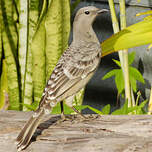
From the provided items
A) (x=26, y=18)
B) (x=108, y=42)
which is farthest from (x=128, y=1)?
(x=108, y=42)

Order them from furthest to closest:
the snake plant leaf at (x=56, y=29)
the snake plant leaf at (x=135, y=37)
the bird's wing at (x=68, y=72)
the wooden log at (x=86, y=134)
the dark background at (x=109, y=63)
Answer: the dark background at (x=109, y=63), the snake plant leaf at (x=56, y=29), the snake plant leaf at (x=135, y=37), the bird's wing at (x=68, y=72), the wooden log at (x=86, y=134)

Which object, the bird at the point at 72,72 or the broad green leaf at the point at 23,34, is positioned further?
the broad green leaf at the point at 23,34

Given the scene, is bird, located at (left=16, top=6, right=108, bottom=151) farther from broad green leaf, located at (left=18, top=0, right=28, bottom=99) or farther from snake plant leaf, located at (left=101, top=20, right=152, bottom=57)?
broad green leaf, located at (left=18, top=0, right=28, bottom=99)

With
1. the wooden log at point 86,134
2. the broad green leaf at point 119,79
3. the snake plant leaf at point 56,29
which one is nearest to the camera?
the wooden log at point 86,134

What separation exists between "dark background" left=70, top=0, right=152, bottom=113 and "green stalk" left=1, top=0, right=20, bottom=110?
536 millimetres

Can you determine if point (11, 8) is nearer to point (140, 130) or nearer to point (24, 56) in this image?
point (24, 56)

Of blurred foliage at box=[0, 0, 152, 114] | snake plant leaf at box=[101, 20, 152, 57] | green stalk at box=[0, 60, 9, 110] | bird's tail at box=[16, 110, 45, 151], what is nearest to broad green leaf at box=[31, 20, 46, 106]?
blurred foliage at box=[0, 0, 152, 114]

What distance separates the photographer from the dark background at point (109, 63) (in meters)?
2.54

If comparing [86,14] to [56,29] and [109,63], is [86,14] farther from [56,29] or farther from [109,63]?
[109,63]

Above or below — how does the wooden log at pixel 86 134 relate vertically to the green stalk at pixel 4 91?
below

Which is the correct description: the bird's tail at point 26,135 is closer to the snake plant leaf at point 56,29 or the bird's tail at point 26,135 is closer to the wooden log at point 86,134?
the wooden log at point 86,134

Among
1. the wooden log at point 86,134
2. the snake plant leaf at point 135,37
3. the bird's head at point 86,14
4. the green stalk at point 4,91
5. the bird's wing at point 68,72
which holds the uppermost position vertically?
the bird's head at point 86,14

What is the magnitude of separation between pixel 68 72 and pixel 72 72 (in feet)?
0.06

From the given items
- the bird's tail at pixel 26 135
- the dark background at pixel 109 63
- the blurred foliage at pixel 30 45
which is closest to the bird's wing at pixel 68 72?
the bird's tail at pixel 26 135
